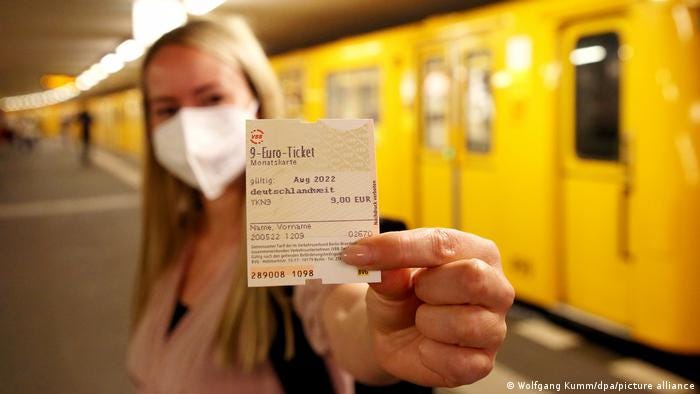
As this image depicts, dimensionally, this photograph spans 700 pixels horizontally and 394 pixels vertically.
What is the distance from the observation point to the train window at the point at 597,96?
162 inches

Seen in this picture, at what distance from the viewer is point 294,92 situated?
8281mm

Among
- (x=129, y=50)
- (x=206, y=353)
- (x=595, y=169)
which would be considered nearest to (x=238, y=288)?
(x=206, y=353)

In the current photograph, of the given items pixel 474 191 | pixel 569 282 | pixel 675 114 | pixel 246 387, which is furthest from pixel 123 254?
pixel 246 387

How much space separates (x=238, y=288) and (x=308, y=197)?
2.20ft

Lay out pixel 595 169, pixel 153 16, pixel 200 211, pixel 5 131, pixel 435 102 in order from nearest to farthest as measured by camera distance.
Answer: pixel 200 211
pixel 595 169
pixel 435 102
pixel 153 16
pixel 5 131

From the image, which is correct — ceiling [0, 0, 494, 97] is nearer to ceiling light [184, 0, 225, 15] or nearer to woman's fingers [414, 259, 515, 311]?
ceiling light [184, 0, 225, 15]

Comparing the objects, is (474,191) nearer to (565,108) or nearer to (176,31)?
(565,108)

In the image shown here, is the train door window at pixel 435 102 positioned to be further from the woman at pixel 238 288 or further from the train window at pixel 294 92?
the woman at pixel 238 288

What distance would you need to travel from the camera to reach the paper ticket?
772 mm

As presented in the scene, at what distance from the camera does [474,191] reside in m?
5.34

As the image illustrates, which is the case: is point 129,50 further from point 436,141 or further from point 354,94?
point 436,141

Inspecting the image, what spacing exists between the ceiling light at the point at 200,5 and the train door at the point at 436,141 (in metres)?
2.09

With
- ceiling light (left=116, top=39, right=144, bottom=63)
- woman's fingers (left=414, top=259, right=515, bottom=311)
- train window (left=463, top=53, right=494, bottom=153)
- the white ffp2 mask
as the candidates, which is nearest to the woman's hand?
woman's fingers (left=414, top=259, right=515, bottom=311)

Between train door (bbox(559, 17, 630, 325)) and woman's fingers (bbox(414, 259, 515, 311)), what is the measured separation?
3.45 metres
